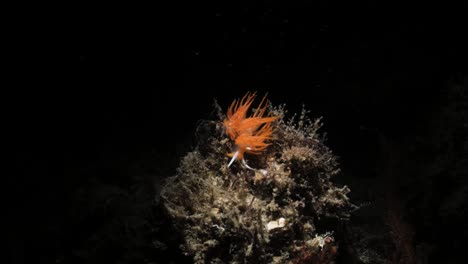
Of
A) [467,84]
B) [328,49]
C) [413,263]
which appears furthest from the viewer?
[328,49]

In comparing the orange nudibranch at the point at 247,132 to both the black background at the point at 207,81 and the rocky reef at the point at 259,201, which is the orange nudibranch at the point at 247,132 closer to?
the rocky reef at the point at 259,201

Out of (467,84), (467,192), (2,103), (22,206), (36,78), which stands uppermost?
(467,84)

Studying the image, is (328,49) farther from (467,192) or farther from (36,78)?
(36,78)

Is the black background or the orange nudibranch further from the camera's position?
the black background

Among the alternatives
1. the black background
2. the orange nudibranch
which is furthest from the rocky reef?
the black background

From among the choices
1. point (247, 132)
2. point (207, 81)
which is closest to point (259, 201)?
point (247, 132)

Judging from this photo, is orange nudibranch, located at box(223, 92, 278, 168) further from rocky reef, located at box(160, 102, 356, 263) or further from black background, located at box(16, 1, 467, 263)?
black background, located at box(16, 1, 467, 263)

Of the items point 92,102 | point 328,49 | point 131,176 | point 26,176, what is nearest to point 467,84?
point 328,49

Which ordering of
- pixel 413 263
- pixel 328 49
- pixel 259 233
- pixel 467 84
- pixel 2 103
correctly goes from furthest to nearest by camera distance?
pixel 328 49 < pixel 2 103 < pixel 467 84 < pixel 413 263 < pixel 259 233
